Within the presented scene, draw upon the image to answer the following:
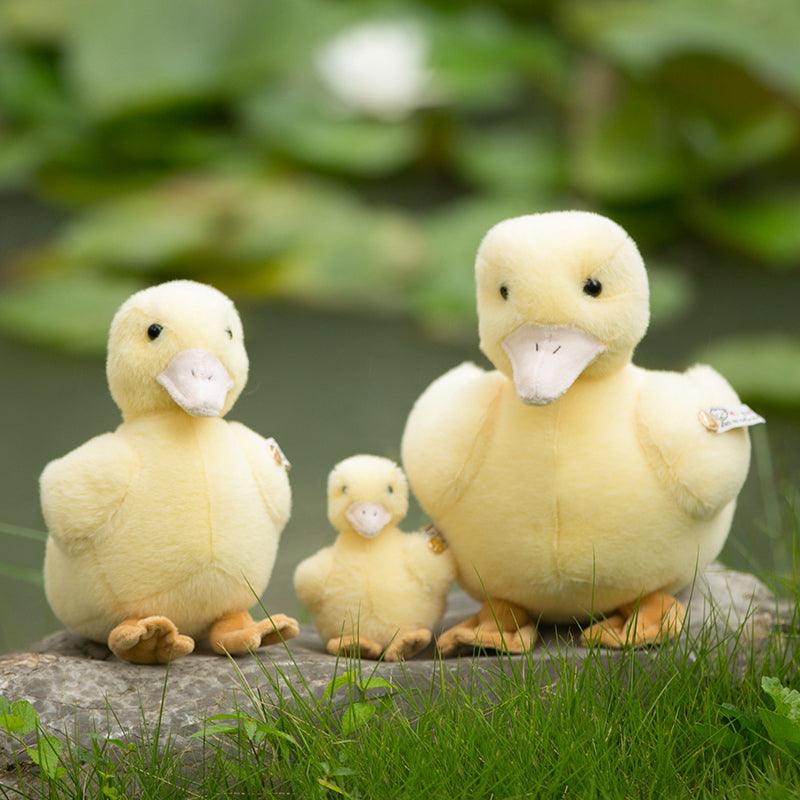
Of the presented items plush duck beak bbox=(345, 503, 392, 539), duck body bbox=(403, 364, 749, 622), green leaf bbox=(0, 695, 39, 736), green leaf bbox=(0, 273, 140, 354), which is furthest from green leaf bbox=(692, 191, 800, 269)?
green leaf bbox=(0, 695, 39, 736)

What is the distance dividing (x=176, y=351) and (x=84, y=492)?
0.12 meters

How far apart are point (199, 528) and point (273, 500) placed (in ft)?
0.23

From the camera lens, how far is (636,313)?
107 cm

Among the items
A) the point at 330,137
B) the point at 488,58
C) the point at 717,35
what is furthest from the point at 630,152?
the point at 330,137

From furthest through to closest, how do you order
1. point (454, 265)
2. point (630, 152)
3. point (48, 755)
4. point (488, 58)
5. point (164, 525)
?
1. point (488, 58)
2. point (630, 152)
3. point (454, 265)
4. point (164, 525)
5. point (48, 755)

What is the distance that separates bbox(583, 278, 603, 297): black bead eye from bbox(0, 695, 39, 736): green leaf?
48 centimetres

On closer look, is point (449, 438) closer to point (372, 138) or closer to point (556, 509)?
point (556, 509)

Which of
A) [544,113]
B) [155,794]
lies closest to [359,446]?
[155,794]

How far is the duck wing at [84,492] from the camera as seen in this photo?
104cm

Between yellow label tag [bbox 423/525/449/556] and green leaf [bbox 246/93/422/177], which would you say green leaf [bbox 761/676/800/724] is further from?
green leaf [bbox 246/93/422/177]

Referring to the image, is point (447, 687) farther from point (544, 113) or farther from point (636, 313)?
point (544, 113)

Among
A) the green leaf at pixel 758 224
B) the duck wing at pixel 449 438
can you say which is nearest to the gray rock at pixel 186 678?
the duck wing at pixel 449 438

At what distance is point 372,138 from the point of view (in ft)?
10.5

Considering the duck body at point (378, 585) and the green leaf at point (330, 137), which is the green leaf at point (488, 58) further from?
the duck body at point (378, 585)
